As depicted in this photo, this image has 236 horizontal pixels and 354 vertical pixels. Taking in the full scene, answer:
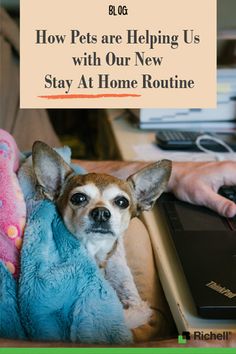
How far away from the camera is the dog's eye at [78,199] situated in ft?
1.80

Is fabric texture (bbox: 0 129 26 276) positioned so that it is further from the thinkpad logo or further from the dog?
the thinkpad logo

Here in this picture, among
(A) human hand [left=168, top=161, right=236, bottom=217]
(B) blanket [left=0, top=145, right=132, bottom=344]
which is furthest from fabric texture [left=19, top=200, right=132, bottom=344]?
(A) human hand [left=168, top=161, right=236, bottom=217]

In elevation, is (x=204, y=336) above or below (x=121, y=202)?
below

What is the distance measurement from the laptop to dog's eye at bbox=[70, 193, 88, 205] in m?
0.13

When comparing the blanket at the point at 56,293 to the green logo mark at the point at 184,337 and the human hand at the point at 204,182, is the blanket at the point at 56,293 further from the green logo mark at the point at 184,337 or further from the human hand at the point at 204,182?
the human hand at the point at 204,182

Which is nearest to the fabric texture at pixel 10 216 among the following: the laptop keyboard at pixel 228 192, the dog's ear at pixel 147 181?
the dog's ear at pixel 147 181

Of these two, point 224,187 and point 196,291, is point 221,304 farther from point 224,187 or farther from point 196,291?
Answer: point 224,187

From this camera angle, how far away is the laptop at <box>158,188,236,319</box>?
1.75 ft

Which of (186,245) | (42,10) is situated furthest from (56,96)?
(186,245)

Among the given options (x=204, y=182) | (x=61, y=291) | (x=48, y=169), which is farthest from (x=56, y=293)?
(x=204, y=182)

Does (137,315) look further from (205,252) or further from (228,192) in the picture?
(228,192)

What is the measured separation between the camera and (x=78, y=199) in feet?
1.80

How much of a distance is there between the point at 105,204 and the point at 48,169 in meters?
0.07

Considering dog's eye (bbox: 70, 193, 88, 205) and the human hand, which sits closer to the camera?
dog's eye (bbox: 70, 193, 88, 205)
